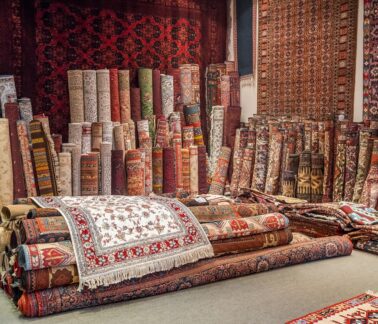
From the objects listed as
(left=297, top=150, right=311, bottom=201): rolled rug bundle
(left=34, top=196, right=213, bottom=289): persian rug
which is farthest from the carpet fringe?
(left=297, top=150, right=311, bottom=201): rolled rug bundle

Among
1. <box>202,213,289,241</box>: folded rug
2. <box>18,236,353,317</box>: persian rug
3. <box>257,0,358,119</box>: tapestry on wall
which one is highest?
<box>257,0,358,119</box>: tapestry on wall

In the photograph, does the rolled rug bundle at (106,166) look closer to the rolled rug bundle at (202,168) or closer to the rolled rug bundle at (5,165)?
the rolled rug bundle at (5,165)

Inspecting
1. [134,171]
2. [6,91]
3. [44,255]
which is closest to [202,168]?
[134,171]

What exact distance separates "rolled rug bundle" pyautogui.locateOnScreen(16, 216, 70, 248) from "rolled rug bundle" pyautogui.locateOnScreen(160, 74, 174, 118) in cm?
350

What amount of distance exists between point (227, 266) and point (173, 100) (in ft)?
11.5

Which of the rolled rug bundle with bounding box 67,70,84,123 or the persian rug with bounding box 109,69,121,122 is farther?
the persian rug with bounding box 109,69,121,122

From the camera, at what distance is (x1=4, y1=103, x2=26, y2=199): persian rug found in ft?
15.3

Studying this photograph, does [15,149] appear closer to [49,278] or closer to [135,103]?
[135,103]

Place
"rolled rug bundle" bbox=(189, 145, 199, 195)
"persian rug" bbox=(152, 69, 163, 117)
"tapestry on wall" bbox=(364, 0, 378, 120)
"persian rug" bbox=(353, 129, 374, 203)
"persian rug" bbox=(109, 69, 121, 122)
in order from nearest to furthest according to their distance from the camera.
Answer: "persian rug" bbox=(353, 129, 374, 203) → "tapestry on wall" bbox=(364, 0, 378, 120) → "persian rug" bbox=(109, 69, 121, 122) → "persian rug" bbox=(152, 69, 163, 117) → "rolled rug bundle" bbox=(189, 145, 199, 195)

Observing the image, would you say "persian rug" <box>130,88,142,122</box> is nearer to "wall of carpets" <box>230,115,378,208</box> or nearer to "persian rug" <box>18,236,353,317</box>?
"wall of carpets" <box>230,115,378,208</box>

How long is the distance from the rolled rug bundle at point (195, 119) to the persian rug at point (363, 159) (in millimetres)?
1935

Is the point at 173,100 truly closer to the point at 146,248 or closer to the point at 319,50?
the point at 319,50

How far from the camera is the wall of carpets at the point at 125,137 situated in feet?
15.5

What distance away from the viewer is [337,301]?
216 centimetres
